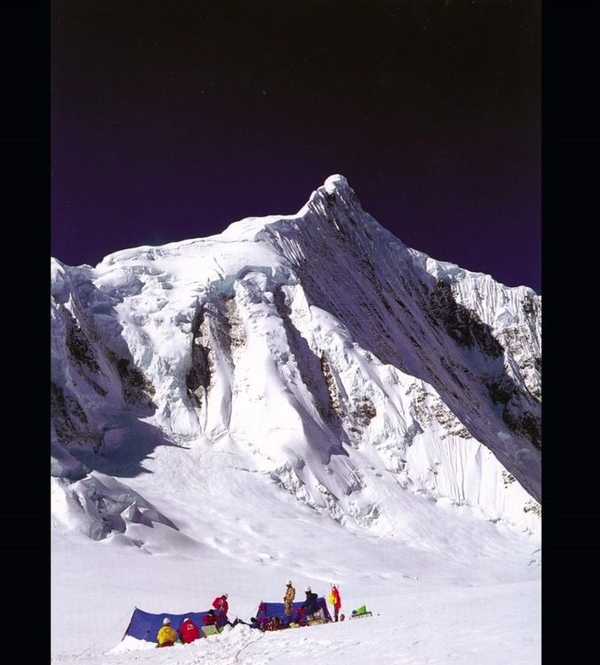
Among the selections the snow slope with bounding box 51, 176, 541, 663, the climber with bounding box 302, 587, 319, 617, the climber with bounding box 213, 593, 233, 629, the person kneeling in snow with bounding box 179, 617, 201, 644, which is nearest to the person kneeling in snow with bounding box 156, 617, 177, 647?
the person kneeling in snow with bounding box 179, 617, 201, 644

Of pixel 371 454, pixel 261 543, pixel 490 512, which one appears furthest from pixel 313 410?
pixel 261 543

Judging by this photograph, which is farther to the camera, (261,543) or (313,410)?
(313,410)

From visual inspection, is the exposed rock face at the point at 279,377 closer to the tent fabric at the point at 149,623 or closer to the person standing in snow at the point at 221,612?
the tent fabric at the point at 149,623

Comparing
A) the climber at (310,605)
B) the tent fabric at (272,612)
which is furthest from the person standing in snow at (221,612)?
the climber at (310,605)

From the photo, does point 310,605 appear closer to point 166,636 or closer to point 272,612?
point 272,612
